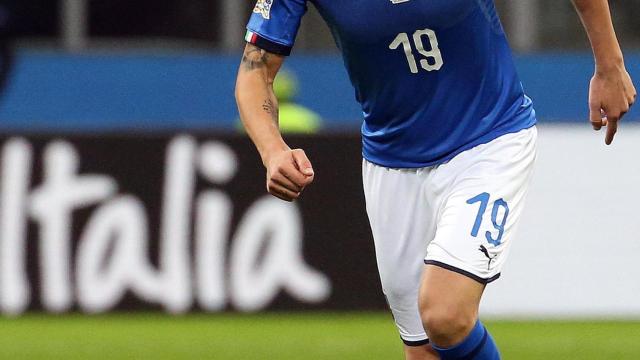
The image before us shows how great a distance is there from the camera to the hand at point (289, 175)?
475 cm

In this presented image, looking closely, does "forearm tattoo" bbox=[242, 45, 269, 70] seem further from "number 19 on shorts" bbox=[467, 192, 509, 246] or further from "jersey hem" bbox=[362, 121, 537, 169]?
"number 19 on shorts" bbox=[467, 192, 509, 246]

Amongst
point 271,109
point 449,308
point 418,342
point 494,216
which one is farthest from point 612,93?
point 418,342

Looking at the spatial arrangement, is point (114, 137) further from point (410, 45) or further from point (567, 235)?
point (410, 45)

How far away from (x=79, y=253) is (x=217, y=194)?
91 centimetres

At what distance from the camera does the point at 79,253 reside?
33.1 ft

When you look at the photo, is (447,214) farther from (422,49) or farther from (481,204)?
(422,49)

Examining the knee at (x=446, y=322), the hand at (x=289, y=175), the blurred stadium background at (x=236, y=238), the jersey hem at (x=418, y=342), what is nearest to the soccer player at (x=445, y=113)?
the knee at (x=446, y=322)

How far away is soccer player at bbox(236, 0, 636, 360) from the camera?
5184 millimetres

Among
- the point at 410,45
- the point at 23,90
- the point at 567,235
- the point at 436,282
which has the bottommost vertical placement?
the point at 23,90

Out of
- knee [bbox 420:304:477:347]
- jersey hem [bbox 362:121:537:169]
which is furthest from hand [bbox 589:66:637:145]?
knee [bbox 420:304:477:347]

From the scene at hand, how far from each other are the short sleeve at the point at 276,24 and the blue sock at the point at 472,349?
3.51 ft

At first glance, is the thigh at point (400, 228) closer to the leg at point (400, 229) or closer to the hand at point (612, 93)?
the leg at point (400, 229)

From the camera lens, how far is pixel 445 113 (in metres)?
5.42

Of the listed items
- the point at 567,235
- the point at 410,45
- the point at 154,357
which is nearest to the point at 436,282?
the point at 410,45
